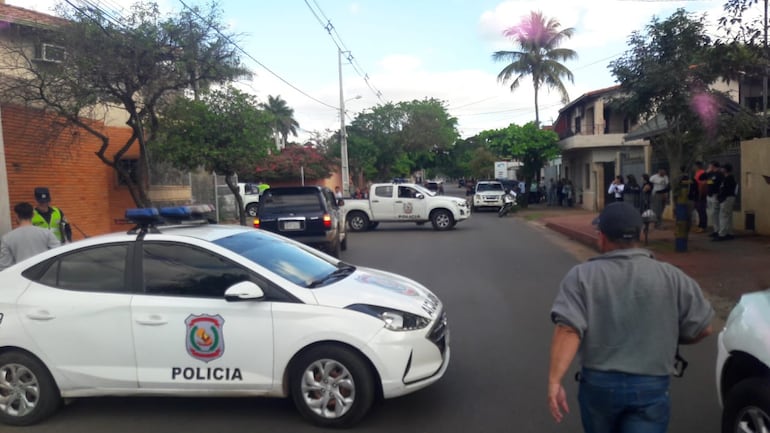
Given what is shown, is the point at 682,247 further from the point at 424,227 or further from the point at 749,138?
the point at 424,227

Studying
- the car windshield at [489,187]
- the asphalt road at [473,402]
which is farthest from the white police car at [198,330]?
the car windshield at [489,187]

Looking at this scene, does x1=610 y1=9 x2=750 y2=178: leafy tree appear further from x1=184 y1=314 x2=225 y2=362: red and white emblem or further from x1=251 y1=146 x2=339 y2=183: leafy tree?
x1=251 y1=146 x2=339 y2=183: leafy tree

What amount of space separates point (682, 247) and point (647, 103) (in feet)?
9.72

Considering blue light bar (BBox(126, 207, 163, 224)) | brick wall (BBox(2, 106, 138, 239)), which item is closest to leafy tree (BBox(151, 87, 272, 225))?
brick wall (BBox(2, 106, 138, 239))

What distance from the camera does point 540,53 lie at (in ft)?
128

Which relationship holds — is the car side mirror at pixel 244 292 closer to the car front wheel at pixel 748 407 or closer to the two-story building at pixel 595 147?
the car front wheel at pixel 748 407

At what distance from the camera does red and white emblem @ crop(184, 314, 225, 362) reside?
5.05m

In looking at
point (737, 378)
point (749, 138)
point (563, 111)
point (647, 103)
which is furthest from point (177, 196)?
point (563, 111)

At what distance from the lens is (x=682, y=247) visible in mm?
13156

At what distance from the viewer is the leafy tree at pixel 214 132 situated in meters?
16.4

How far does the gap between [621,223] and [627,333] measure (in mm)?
522

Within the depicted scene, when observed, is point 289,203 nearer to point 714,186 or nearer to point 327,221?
point 327,221

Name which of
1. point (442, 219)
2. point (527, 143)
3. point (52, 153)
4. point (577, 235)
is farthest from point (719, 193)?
point (527, 143)

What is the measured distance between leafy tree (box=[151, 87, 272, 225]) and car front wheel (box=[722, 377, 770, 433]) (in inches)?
568
